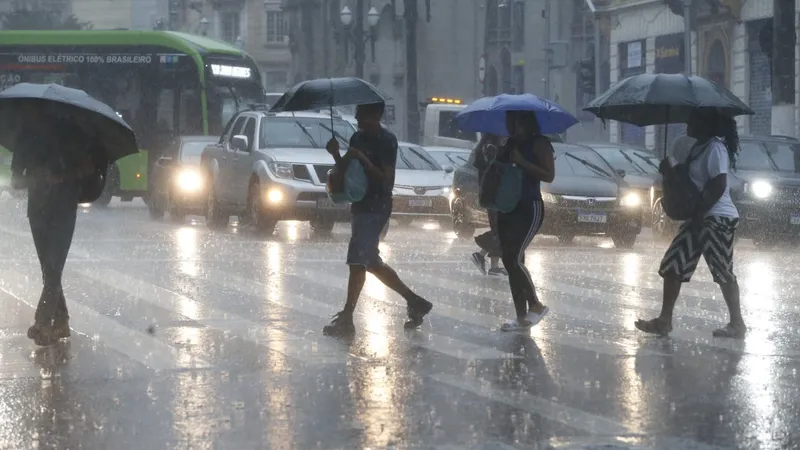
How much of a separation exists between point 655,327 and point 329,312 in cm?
285

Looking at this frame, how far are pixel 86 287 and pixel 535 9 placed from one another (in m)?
52.9

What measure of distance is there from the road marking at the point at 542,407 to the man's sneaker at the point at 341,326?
2130 mm

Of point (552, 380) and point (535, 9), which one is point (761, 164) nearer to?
point (552, 380)

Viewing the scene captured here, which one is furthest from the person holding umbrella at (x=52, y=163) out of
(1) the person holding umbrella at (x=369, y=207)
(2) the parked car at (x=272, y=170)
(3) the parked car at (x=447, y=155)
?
(3) the parked car at (x=447, y=155)

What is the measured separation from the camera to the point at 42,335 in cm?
1130

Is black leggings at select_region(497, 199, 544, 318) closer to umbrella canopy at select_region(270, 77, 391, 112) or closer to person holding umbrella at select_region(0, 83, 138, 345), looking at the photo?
umbrella canopy at select_region(270, 77, 391, 112)

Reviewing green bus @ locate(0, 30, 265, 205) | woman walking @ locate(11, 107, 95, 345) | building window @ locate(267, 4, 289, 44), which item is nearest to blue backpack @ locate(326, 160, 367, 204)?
woman walking @ locate(11, 107, 95, 345)

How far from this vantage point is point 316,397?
9.01 meters

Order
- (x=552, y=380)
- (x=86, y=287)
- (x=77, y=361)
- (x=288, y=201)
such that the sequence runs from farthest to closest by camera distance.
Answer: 1. (x=288, y=201)
2. (x=86, y=287)
3. (x=77, y=361)
4. (x=552, y=380)

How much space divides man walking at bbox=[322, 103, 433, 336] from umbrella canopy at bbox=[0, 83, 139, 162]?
1416 mm

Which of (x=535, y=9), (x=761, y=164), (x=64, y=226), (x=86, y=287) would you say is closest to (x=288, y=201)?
(x=761, y=164)

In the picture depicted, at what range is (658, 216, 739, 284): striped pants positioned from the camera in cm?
1182

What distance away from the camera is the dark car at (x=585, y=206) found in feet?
77.4

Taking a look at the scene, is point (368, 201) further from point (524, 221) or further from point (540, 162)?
point (540, 162)
